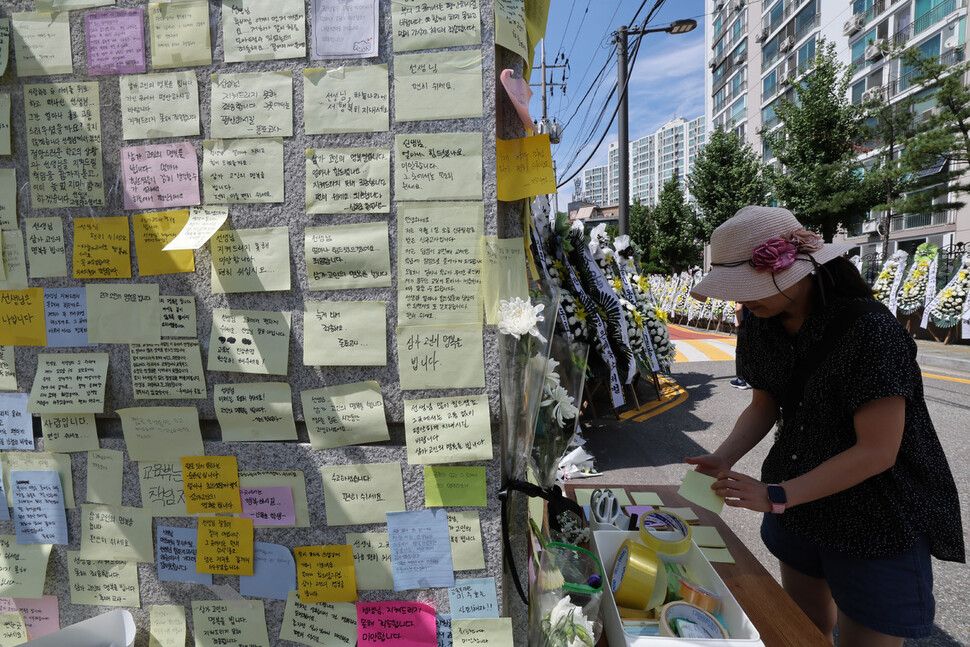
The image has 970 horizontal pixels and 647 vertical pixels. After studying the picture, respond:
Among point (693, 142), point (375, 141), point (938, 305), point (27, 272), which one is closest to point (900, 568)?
point (375, 141)

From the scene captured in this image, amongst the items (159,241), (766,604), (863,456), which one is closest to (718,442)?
(766,604)

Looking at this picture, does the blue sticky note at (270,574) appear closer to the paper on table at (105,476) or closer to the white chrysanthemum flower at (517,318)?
the paper on table at (105,476)

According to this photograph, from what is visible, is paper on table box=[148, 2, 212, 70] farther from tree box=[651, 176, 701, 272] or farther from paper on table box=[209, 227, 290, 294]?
tree box=[651, 176, 701, 272]

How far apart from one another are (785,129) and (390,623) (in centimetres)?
2141

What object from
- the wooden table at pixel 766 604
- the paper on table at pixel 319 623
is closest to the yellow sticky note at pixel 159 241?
the paper on table at pixel 319 623

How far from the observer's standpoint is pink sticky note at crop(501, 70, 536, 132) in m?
1.00

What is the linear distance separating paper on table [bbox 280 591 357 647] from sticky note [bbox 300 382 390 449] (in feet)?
1.28

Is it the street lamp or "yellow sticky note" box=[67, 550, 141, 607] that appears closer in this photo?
"yellow sticky note" box=[67, 550, 141, 607]

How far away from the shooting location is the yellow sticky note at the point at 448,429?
1.02m

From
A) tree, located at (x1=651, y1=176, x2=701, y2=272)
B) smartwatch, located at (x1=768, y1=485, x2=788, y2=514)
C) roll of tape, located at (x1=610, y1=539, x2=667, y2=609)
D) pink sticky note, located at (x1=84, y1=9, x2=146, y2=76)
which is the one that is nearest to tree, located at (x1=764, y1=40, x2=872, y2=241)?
tree, located at (x1=651, y1=176, x2=701, y2=272)

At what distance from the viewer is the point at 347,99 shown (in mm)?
1001

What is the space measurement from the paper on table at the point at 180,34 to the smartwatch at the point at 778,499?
5.84 feet

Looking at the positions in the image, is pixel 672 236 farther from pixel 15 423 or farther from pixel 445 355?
pixel 15 423

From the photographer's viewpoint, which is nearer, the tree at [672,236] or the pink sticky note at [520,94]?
the pink sticky note at [520,94]
